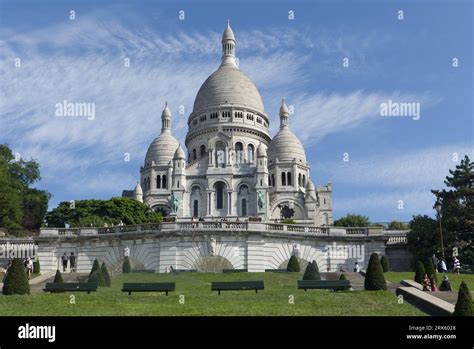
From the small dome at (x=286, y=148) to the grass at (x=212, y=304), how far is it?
252 ft

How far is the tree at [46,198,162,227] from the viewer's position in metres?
70.7

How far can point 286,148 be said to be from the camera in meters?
106

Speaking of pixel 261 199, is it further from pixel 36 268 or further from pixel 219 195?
pixel 36 268

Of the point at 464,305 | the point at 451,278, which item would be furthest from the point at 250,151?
the point at 464,305

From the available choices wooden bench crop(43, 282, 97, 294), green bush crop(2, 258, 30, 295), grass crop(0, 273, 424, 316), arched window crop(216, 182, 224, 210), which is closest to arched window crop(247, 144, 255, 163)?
arched window crop(216, 182, 224, 210)

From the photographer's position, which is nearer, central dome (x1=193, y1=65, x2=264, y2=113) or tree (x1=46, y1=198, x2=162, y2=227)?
tree (x1=46, y1=198, x2=162, y2=227)

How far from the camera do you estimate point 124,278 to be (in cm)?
3562

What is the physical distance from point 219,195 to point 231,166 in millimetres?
4791

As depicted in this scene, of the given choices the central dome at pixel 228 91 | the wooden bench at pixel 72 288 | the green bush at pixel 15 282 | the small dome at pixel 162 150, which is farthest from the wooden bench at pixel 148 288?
the central dome at pixel 228 91

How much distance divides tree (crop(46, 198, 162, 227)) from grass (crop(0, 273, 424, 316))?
140ft

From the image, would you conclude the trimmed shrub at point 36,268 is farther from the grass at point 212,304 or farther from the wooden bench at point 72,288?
the wooden bench at point 72,288

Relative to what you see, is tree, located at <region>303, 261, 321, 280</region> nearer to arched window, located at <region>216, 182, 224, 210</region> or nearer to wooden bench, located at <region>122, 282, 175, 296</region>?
wooden bench, located at <region>122, 282, 175, 296</region>

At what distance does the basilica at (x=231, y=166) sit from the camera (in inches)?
3910
